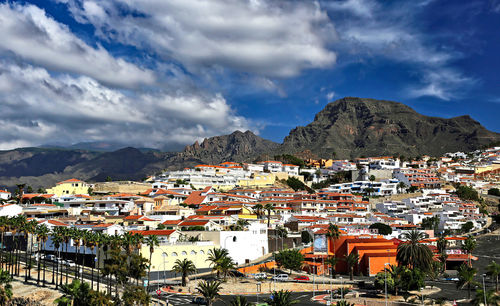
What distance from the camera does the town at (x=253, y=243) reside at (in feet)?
204

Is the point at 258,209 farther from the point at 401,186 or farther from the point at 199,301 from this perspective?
the point at 401,186

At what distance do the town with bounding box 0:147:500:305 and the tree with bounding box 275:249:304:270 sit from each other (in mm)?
240

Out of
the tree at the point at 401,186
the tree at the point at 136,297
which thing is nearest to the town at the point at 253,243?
the tree at the point at 136,297

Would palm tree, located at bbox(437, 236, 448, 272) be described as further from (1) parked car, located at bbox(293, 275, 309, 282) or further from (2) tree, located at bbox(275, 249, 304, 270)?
(1) parked car, located at bbox(293, 275, 309, 282)

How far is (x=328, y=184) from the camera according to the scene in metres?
184

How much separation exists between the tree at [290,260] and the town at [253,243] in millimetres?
240

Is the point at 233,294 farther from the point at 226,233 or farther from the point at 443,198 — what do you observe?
the point at 443,198

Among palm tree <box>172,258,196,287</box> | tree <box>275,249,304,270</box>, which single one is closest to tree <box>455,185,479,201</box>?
tree <box>275,249,304,270</box>

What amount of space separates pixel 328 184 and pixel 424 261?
11500 cm

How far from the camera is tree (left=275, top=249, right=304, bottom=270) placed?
255 ft

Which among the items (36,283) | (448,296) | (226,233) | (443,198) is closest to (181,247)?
(226,233)

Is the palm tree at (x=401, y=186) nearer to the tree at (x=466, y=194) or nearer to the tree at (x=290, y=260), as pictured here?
the tree at (x=466, y=194)

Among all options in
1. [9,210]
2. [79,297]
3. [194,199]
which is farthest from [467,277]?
[9,210]

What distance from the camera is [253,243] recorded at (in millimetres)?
88438
